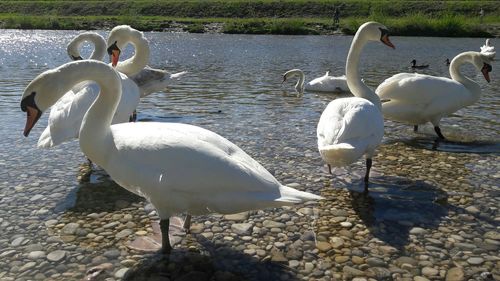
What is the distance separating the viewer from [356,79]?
758cm

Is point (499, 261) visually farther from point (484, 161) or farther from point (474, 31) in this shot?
point (474, 31)

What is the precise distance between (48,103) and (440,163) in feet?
17.8

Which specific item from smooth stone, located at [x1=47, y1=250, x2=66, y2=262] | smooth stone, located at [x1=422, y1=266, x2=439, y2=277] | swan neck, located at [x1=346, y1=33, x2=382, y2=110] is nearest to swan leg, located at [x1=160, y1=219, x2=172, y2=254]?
smooth stone, located at [x1=47, y1=250, x2=66, y2=262]

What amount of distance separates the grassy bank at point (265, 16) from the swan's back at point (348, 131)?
3822 centimetres

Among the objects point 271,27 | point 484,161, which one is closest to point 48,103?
point 484,161

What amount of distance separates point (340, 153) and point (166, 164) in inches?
82.1

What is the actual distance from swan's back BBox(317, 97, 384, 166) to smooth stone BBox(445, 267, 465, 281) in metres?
1.57

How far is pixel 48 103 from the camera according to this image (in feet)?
12.4

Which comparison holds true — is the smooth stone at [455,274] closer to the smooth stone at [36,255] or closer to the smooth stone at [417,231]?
the smooth stone at [417,231]

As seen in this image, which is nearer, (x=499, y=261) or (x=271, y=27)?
(x=499, y=261)

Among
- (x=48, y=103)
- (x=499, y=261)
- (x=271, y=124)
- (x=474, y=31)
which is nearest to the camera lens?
(x=48, y=103)

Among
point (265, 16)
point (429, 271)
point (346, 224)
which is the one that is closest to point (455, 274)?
point (429, 271)

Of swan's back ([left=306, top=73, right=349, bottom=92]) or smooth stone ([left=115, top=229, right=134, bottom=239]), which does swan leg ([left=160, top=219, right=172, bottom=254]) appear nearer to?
smooth stone ([left=115, top=229, right=134, bottom=239])

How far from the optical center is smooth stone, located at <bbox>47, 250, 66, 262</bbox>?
13.8ft
